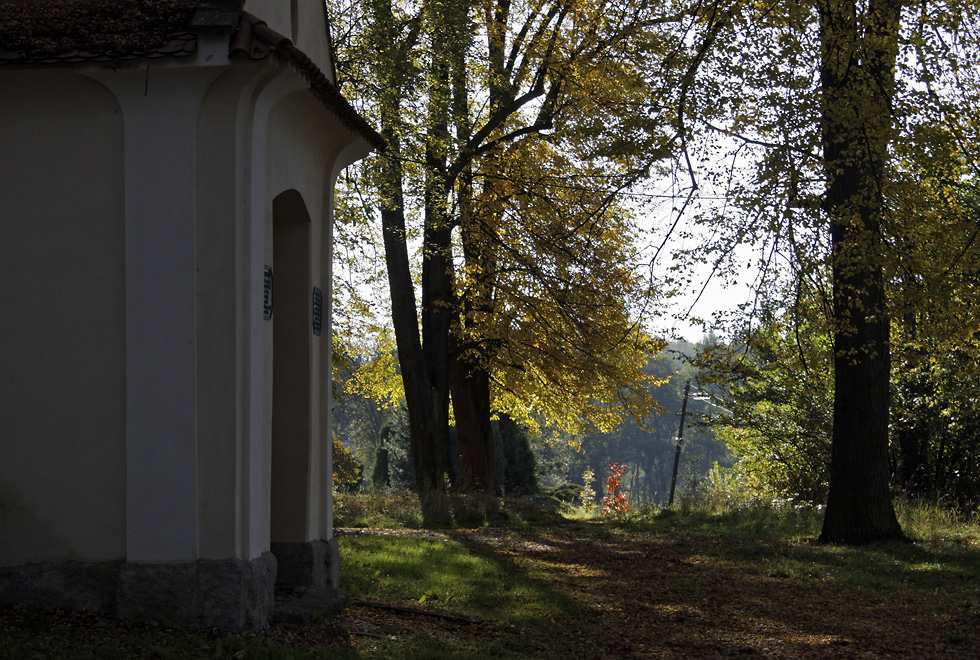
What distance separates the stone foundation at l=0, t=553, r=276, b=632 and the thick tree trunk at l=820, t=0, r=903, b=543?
7.87m

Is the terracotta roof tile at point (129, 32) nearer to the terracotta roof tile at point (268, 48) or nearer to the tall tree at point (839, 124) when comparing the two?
the terracotta roof tile at point (268, 48)

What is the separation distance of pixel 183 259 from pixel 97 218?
0.70 metres

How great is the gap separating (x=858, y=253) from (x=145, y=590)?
8.82 metres

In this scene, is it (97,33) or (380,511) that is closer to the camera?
(97,33)

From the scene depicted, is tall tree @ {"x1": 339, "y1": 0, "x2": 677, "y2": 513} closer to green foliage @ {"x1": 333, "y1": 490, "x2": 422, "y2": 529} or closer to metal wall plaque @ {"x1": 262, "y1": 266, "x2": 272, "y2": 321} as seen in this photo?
green foliage @ {"x1": 333, "y1": 490, "x2": 422, "y2": 529}

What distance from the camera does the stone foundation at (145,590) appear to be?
6.15m

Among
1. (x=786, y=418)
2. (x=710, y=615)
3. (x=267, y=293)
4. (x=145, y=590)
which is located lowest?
(x=710, y=615)

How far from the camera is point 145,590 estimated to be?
6156 mm

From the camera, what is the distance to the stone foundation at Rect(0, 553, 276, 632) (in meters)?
6.15

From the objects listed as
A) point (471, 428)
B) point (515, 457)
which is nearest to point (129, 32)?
point (471, 428)

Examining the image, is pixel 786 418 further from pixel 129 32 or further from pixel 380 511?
pixel 129 32

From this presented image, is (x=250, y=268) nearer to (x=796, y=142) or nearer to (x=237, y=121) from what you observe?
(x=237, y=121)

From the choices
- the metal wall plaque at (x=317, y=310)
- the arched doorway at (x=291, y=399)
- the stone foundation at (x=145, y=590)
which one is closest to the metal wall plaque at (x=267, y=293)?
the arched doorway at (x=291, y=399)

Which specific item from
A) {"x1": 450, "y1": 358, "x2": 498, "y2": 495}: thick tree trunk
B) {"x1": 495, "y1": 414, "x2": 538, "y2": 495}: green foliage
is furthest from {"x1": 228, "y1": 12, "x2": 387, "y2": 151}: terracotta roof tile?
{"x1": 495, "y1": 414, "x2": 538, "y2": 495}: green foliage
